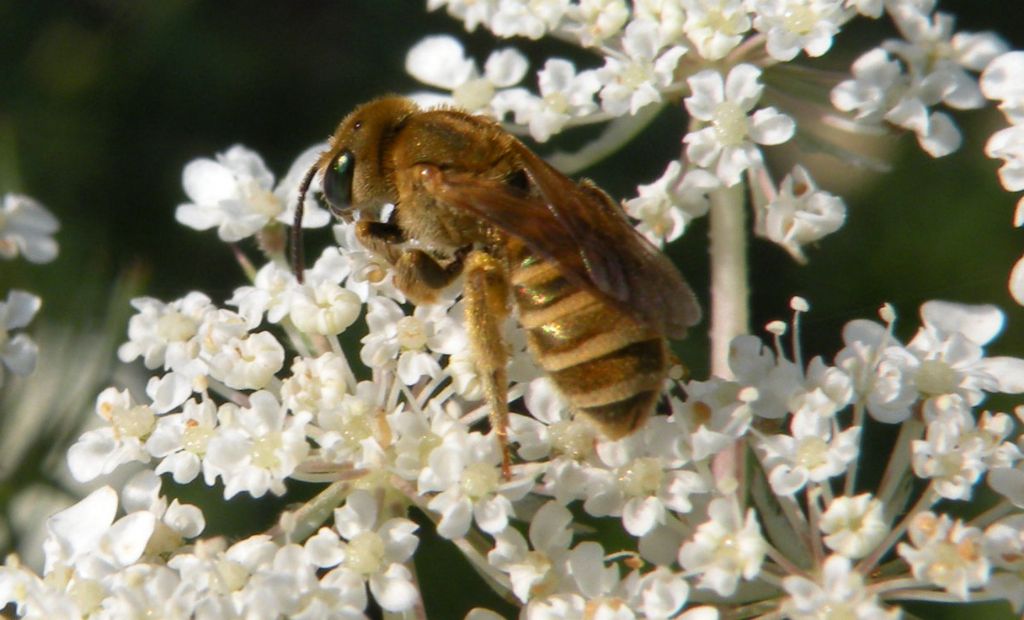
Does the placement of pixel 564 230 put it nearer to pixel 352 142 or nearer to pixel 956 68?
pixel 352 142

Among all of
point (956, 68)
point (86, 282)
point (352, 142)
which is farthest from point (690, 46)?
point (86, 282)


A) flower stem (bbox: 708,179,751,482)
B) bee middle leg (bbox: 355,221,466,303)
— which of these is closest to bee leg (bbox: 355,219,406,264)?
bee middle leg (bbox: 355,221,466,303)

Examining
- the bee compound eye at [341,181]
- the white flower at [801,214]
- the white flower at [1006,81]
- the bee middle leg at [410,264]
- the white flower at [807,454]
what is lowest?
the white flower at [807,454]

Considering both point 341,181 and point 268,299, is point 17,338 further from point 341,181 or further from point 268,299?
point 341,181

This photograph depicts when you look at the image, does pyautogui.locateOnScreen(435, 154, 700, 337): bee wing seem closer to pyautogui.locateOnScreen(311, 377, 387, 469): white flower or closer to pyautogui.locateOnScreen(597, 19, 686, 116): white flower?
pyautogui.locateOnScreen(311, 377, 387, 469): white flower

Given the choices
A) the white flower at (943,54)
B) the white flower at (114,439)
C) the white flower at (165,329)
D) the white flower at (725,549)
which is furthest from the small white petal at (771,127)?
the white flower at (114,439)

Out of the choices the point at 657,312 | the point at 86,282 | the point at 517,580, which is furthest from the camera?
the point at 86,282

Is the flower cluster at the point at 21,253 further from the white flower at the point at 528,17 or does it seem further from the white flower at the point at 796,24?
the white flower at the point at 796,24
